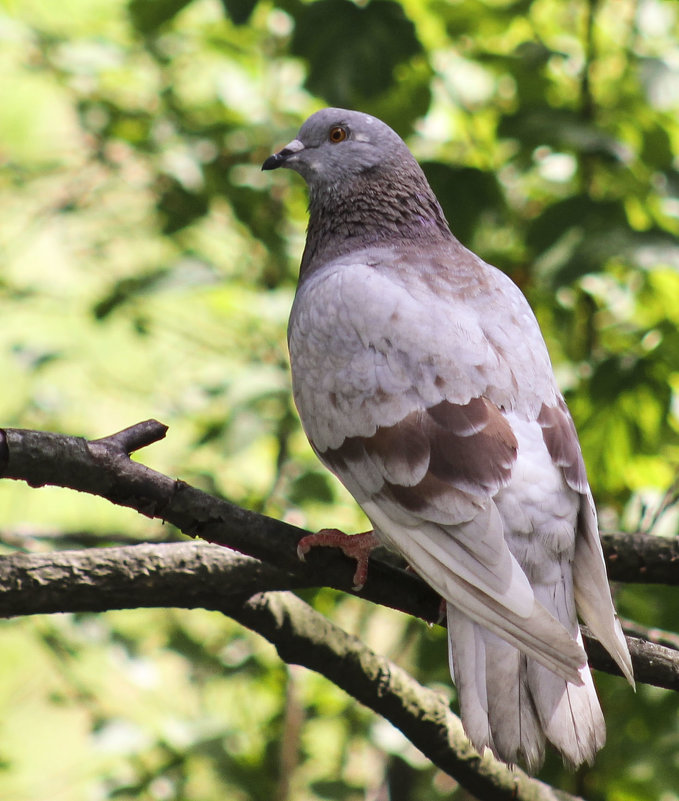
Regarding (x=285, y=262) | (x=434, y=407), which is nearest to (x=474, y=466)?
(x=434, y=407)

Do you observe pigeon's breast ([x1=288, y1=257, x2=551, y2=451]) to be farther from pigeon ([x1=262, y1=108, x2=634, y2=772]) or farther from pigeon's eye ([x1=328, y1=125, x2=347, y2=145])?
pigeon's eye ([x1=328, y1=125, x2=347, y2=145])

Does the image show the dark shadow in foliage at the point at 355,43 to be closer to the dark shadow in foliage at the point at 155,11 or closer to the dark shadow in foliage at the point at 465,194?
the dark shadow in foliage at the point at 465,194

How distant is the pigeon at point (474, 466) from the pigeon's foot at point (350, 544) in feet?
0.20

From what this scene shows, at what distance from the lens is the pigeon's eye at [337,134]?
10.8 feet

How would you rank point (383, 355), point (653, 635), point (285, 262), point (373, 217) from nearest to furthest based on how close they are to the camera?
point (383, 355)
point (653, 635)
point (373, 217)
point (285, 262)

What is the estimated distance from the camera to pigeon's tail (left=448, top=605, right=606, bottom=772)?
6.61 ft

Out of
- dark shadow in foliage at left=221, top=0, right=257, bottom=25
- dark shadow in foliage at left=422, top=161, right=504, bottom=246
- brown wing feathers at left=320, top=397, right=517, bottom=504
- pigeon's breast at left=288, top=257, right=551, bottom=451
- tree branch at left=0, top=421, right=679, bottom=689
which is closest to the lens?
tree branch at left=0, top=421, right=679, bottom=689

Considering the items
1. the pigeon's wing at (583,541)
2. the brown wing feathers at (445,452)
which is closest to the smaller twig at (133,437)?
the brown wing feathers at (445,452)

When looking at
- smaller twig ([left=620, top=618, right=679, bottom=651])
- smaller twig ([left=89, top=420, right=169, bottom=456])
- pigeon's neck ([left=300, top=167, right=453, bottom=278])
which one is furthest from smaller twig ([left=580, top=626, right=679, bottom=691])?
pigeon's neck ([left=300, top=167, right=453, bottom=278])

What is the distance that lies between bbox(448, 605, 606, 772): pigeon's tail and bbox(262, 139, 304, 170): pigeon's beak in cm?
178

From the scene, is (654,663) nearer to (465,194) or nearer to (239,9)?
(465,194)

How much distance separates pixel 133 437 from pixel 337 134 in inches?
71.0

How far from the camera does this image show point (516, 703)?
2.07m

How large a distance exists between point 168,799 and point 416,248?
211 centimetres
